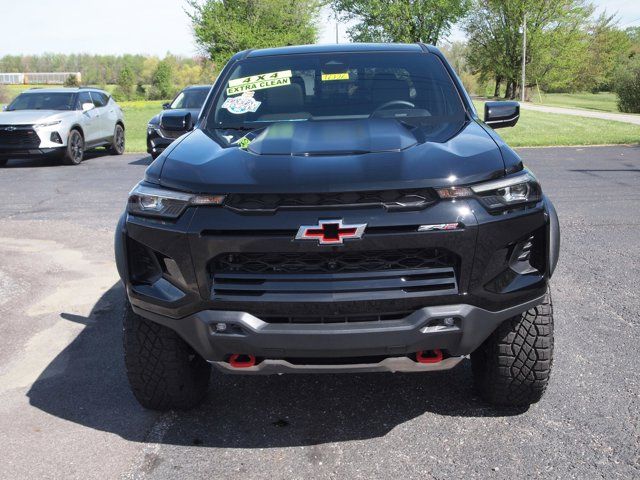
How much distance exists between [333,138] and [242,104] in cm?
101

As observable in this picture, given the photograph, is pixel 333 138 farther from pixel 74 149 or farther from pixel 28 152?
pixel 74 149

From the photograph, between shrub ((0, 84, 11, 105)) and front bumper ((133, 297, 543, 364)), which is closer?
front bumper ((133, 297, 543, 364))

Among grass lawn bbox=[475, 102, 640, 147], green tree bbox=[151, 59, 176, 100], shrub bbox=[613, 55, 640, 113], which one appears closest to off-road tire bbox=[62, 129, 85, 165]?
grass lawn bbox=[475, 102, 640, 147]

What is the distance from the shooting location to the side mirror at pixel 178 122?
13.7ft

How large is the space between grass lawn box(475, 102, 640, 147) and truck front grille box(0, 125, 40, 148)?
35.2 feet

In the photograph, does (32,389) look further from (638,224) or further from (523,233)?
(638,224)

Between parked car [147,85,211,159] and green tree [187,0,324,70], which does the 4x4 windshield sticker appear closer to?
parked car [147,85,211,159]

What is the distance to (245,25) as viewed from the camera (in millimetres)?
41406

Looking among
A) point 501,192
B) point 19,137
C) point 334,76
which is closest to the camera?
point 501,192

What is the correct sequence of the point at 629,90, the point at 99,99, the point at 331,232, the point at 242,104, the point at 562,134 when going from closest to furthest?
the point at 331,232 → the point at 242,104 → the point at 99,99 → the point at 562,134 → the point at 629,90

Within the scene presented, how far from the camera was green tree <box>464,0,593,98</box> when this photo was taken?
57219mm

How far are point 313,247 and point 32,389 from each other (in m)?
2.00

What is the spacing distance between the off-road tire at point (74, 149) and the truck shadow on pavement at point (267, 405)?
36.0 feet

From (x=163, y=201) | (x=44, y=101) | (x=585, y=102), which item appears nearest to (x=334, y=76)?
(x=163, y=201)
